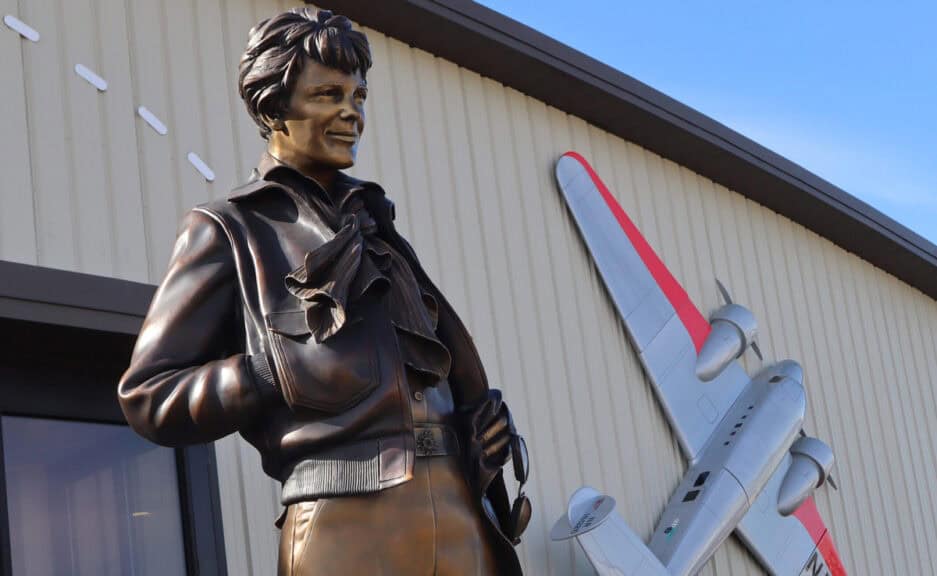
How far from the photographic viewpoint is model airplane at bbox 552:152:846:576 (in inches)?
365

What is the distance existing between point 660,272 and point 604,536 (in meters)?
2.22

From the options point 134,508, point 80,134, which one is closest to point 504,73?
point 80,134

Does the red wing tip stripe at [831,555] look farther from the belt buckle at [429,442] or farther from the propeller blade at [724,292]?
the belt buckle at [429,442]

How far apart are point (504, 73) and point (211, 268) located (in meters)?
6.42

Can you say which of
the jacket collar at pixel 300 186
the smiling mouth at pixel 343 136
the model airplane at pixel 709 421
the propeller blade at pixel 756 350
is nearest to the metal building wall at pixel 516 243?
the model airplane at pixel 709 421

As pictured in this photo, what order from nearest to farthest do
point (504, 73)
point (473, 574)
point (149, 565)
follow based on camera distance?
point (473, 574), point (149, 565), point (504, 73)

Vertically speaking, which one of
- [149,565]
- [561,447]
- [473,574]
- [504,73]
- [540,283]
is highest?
[504,73]

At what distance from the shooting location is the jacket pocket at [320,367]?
2.73 m

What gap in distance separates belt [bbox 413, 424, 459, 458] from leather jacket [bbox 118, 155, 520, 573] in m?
0.05

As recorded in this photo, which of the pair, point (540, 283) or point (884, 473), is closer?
point (540, 283)

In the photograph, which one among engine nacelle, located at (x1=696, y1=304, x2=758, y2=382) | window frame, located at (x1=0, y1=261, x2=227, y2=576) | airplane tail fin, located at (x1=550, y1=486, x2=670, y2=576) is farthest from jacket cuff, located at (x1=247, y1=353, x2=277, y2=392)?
engine nacelle, located at (x1=696, y1=304, x2=758, y2=382)

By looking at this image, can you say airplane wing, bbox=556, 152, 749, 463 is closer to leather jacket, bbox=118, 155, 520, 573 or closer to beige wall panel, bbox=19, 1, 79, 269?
beige wall panel, bbox=19, 1, 79, 269

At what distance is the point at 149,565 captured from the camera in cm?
607

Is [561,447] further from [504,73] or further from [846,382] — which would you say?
[846,382]
